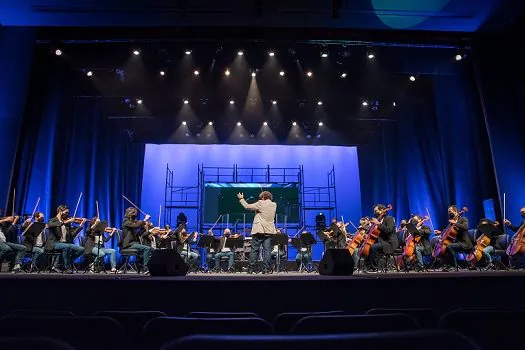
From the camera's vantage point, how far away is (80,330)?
152 cm

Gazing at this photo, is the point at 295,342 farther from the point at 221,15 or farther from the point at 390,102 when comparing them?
the point at 390,102

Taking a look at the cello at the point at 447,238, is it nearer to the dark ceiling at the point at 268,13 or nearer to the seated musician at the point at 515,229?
the seated musician at the point at 515,229

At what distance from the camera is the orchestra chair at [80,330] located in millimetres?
1519

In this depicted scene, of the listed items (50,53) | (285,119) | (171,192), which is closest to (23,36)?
(50,53)

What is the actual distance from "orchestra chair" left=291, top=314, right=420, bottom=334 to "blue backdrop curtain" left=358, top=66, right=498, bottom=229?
10.4 meters

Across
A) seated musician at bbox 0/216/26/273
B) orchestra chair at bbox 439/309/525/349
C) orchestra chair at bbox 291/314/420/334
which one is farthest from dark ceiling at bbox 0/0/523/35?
orchestra chair at bbox 291/314/420/334

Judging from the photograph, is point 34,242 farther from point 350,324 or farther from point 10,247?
point 350,324

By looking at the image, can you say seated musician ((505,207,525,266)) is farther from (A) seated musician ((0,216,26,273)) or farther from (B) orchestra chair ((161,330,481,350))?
(A) seated musician ((0,216,26,273))

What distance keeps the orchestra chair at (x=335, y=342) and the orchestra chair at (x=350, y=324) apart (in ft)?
2.23

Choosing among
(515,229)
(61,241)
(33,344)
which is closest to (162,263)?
(61,241)

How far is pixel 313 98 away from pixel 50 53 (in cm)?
886

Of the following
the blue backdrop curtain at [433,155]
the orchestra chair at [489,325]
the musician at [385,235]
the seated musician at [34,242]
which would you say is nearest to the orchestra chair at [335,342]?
the orchestra chair at [489,325]

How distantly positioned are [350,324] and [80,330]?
117cm

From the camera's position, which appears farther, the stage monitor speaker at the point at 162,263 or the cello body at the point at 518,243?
the cello body at the point at 518,243
